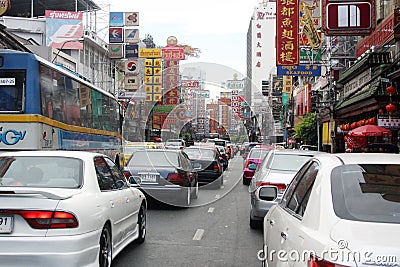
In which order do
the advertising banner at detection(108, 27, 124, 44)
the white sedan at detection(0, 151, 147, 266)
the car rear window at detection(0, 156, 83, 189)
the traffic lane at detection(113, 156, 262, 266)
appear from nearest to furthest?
the white sedan at detection(0, 151, 147, 266), the car rear window at detection(0, 156, 83, 189), the traffic lane at detection(113, 156, 262, 266), the advertising banner at detection(108, 27, 124, 44)

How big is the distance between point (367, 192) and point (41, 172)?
3.87 metres

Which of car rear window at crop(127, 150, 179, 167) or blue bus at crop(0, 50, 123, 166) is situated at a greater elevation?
blue bus at crop(0, 50, 123, 166)

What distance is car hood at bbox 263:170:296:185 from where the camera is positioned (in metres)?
9.39

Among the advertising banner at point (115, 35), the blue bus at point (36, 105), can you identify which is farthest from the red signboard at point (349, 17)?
the advertising banner at point (115, 35)

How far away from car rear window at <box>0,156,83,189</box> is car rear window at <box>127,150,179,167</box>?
236 inches

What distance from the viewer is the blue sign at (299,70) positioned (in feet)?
99.7

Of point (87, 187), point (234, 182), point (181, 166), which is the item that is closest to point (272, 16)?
point (234, 182)

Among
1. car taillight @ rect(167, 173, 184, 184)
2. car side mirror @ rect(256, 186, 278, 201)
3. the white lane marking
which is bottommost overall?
the white lane marking

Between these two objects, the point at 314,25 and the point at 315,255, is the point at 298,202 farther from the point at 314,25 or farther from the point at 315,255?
the point at 314,25

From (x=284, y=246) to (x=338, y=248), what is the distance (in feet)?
3.51

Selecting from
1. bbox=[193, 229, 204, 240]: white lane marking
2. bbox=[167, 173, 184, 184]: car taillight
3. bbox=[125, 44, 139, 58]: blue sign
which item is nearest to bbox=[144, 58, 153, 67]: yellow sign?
bbox=[125, 44, 139, 58]: blue sign

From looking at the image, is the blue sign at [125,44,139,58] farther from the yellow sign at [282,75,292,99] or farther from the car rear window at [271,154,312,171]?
the car rear window at [271,154,312,171]

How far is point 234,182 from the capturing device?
21438 millimetres

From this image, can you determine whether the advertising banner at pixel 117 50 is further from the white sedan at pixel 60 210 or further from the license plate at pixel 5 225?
the license plate at pixel 5 225
